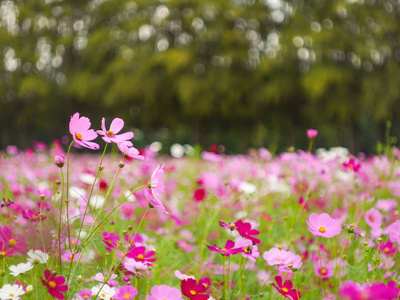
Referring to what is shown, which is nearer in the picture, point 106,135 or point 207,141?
point 106,135

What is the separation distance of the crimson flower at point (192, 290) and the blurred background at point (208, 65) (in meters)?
10.0

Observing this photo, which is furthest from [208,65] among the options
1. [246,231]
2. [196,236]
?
[246,231]

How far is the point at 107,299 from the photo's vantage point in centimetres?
86

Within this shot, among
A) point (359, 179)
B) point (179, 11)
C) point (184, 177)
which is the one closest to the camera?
point (359, 179)

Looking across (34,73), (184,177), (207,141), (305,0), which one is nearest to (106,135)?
(184,177)

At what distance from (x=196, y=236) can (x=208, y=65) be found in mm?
10634

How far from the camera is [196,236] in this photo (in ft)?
7.12

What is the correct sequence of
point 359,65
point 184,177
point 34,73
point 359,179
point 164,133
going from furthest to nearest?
point 164,133, point 34,73, point 359,65, point 184,177, point 359,179

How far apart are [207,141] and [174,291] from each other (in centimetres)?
1341

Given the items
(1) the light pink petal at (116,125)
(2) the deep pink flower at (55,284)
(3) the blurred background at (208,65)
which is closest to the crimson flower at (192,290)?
(2) the deep pink flower at (55,284)

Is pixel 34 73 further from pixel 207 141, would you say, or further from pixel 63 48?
pixel 207 141

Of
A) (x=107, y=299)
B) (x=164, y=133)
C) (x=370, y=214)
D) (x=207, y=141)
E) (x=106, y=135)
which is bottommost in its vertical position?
(x=164, y=133)

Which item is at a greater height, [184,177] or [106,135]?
[106,135]

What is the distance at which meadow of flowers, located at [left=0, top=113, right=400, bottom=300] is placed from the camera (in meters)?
0.89
